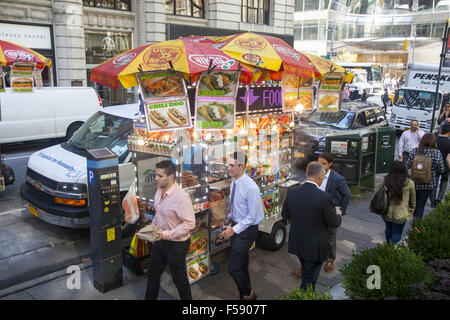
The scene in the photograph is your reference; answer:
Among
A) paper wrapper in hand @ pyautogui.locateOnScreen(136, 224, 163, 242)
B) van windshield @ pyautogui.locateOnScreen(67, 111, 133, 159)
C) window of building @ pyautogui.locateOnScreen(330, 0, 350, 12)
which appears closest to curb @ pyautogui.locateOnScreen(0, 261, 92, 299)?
paper wrapper in hand @ pyautogui.locateOnScreen(136, 224, 163, 242)

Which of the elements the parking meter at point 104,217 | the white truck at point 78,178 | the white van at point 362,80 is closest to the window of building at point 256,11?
the white van at point 362,80

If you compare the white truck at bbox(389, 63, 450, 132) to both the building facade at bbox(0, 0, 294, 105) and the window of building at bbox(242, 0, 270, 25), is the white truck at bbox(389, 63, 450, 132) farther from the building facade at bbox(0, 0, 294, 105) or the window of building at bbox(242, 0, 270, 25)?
the window of building at bbox(242, 0, 270, 25)

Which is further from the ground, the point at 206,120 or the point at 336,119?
the point at 206,120

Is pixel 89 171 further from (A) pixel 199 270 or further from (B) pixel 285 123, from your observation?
(B) pixel 285 123

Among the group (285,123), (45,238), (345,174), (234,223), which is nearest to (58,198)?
(45,238)

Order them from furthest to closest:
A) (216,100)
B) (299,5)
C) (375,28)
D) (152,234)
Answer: (375,28) < (299,5) < (216,100) < (152,234)

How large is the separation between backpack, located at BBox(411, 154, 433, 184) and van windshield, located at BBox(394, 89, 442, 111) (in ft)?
44.0

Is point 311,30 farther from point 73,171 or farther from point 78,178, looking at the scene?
point 78,178

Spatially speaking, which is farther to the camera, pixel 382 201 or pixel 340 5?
pixel 340 5

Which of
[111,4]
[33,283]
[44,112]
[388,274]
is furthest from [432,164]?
[111,4]

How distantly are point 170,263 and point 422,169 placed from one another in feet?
16.5

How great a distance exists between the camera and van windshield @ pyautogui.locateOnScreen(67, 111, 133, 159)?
24.3 feet

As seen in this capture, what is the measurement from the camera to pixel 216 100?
229 inches

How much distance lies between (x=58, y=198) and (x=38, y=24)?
47.5ft
